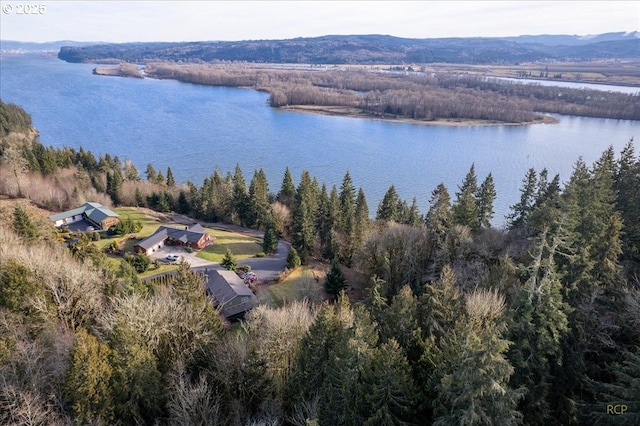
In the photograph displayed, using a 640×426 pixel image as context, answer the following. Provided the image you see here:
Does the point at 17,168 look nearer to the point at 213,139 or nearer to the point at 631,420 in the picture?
the point at 213,139

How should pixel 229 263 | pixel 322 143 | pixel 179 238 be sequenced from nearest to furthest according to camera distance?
pixel 229 263, pixel 179 238, pixel 322 143

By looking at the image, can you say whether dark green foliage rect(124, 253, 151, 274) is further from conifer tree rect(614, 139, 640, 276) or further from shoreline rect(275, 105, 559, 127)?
shoreline rect(275, 105, 559, 127)

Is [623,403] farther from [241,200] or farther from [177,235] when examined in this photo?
[241,200]

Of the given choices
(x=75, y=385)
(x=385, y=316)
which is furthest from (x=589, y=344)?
(x=75, y=385)

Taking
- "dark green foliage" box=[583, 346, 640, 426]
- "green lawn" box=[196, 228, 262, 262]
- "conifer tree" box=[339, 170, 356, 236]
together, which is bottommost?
"green lawn" box=[196, 228, 262, 262]

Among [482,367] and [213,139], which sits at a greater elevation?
[482,367]

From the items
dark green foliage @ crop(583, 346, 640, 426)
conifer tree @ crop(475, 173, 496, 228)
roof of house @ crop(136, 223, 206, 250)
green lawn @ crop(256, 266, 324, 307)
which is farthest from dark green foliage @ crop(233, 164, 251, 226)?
dark green foliage @ crop(583, 346, 640, 426)

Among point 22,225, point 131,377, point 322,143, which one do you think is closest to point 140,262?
point 22,225
